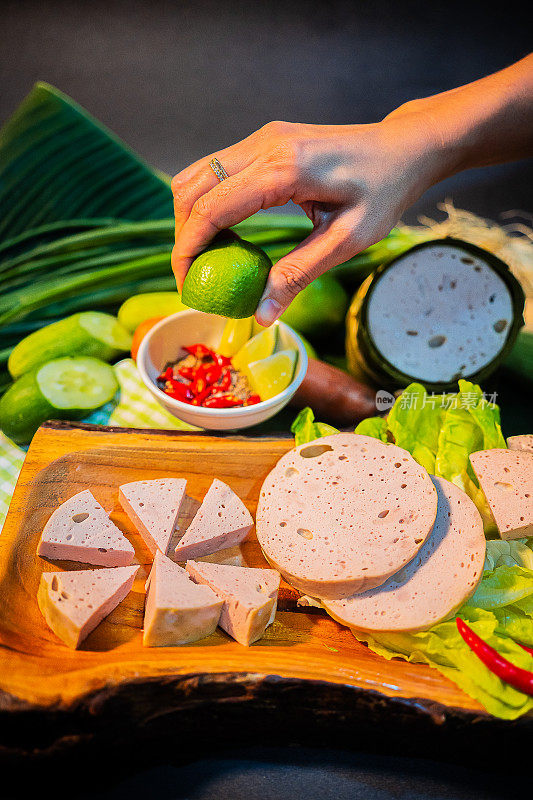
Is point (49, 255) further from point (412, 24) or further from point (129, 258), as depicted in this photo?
point (412, 24)

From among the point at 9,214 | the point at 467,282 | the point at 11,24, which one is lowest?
the point at 467,282

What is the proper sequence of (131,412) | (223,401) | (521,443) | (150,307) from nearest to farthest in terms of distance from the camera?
1. (521,443)
2. (223,401)
3. (131,412)
4. (150,307)

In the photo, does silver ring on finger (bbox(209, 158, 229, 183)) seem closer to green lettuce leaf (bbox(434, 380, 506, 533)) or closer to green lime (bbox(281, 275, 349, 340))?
green lime (bbox(281, 275, 349, 340))

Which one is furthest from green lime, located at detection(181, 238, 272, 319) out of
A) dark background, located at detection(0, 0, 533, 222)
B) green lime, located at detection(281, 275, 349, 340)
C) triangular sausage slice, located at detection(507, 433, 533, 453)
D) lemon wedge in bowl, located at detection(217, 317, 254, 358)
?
dark background, located at detection(0, 0, 533, 222)

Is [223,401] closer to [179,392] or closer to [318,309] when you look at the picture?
[179,392]

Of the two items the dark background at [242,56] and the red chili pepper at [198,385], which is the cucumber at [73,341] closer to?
the red chili pepper at [198,385]

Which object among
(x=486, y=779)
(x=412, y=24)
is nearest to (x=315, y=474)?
(x=486, y=779)

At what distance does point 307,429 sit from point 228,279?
801mm

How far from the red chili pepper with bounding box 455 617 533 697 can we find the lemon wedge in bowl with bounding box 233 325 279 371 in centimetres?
143

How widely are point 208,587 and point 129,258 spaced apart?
202 cm

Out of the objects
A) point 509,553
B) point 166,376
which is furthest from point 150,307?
point 509,553

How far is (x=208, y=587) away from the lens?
2.15m

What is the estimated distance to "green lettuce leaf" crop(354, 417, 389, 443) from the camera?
279cm

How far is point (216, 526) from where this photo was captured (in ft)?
7.68
